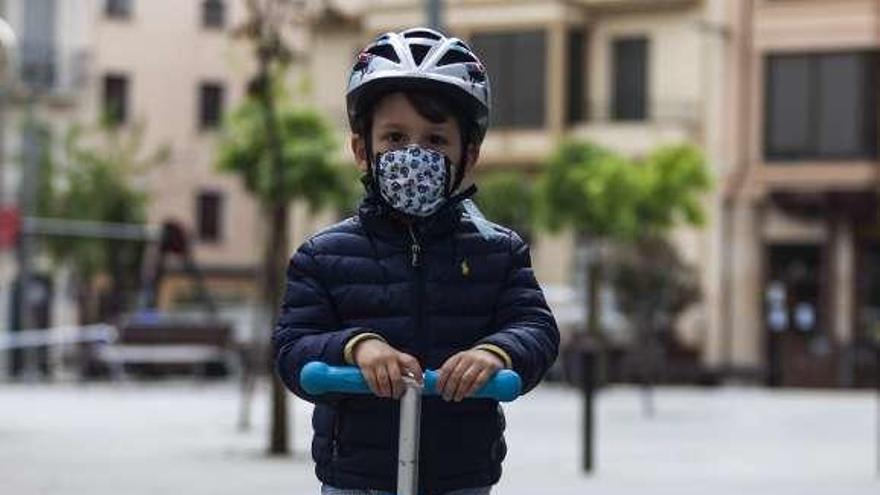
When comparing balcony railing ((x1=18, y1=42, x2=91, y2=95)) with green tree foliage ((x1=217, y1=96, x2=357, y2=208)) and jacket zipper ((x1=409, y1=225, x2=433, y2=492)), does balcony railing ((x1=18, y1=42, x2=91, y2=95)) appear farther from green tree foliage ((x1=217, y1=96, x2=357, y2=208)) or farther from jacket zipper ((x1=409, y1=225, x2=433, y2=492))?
jacket zipper ((x1=409, y1=225, x2=433, y2=492))

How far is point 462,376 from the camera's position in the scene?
12.5ft

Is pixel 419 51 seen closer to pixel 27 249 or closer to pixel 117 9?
pixel 27 249

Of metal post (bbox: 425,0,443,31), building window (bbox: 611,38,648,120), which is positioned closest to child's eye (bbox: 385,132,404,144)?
metal post (bbox: 425,0,443,31)

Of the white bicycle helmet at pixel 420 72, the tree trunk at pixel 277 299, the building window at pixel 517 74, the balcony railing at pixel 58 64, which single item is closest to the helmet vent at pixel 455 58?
the white bicycle helmet at pixel 420 72

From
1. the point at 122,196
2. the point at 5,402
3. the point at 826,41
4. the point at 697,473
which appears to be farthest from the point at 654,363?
the point at 697,473

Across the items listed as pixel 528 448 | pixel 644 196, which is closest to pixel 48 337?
pixel 644 196

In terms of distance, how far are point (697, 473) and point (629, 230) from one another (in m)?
22.7

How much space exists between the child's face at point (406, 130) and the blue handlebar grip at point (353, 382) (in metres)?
0.49

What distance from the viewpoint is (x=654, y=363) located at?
41.4m

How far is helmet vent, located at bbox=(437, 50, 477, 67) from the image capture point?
4.10 m

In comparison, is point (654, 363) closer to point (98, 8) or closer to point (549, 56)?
point (549, 56)

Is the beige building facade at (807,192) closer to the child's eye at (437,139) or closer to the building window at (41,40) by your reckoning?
the building window at (41,40)

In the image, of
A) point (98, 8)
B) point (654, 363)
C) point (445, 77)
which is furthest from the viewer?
point (98, 8)

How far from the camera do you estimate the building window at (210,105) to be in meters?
57.6
